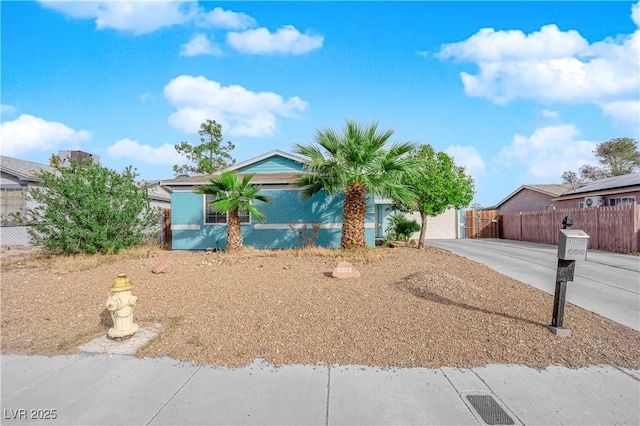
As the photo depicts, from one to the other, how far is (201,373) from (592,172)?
158 ft

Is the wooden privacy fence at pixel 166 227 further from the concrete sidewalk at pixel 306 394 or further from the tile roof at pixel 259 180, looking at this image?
the concrete sidewalk at pixel 306 394

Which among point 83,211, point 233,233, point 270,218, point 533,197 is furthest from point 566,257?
point 533,197

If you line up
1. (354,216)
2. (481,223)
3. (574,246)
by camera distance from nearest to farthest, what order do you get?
(574,246) → (354,216) → (481,223)

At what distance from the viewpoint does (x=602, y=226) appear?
47.6 ft

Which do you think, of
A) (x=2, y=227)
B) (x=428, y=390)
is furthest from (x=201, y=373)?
(x=2, y=227)

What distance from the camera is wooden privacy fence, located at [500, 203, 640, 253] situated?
13.1 m

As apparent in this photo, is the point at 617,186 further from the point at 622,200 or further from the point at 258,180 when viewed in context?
the point at 258,180

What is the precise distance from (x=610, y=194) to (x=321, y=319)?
777 inches

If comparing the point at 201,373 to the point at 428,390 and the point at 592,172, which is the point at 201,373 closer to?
the point at 428,390

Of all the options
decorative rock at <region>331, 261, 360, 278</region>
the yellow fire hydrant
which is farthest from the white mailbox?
the yellow fire hydrant

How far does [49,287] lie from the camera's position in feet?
25.0

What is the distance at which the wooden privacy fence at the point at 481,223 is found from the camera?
24516 millimetres

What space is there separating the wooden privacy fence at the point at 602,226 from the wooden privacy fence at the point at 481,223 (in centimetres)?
441

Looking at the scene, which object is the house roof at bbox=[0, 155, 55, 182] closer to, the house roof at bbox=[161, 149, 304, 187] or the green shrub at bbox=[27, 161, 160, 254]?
the green shrub at bbox=[27, 161, 160, 254]
